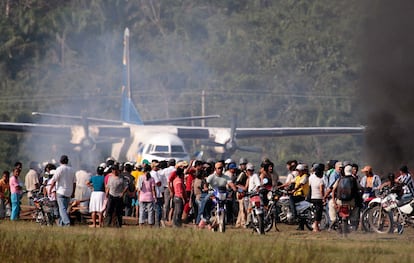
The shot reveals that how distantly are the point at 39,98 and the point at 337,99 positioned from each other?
21.8m

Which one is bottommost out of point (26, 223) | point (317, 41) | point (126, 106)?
point (26, 223)

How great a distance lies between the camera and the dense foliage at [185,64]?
7319 cm

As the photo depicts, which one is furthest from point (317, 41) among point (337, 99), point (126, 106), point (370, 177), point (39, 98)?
point (370, 177)

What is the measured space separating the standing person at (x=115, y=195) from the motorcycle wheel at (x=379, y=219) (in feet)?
18.0

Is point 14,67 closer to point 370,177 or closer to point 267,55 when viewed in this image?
point 267,55

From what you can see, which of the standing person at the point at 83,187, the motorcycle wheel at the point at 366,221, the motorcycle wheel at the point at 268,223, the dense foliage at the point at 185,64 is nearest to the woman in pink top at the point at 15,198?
the standing person at the point at 83,187

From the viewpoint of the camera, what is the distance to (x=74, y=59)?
293 feet

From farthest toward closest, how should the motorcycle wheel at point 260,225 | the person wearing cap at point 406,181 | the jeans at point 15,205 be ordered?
1. the jeans at point 15,205
2. the person wearing cap at point 406,181
3. the motorcycle wheel at point 260,225

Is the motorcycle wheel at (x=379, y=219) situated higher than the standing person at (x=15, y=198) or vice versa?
the standing person at (x=15, y=198)

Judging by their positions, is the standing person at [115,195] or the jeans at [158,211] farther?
the jeans at [158,211]

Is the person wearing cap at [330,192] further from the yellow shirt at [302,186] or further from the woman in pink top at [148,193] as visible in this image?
the woman in pink top at [148,193]

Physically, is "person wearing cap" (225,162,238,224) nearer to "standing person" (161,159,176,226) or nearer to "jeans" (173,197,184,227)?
"standing person" (161,159,176,226)

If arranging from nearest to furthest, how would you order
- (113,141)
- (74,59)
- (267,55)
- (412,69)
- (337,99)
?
1. (412,69)
2. (113,141)
3. (337,99)
4. (267,55)
5. (74,59)

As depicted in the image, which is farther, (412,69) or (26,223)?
(26,223)
